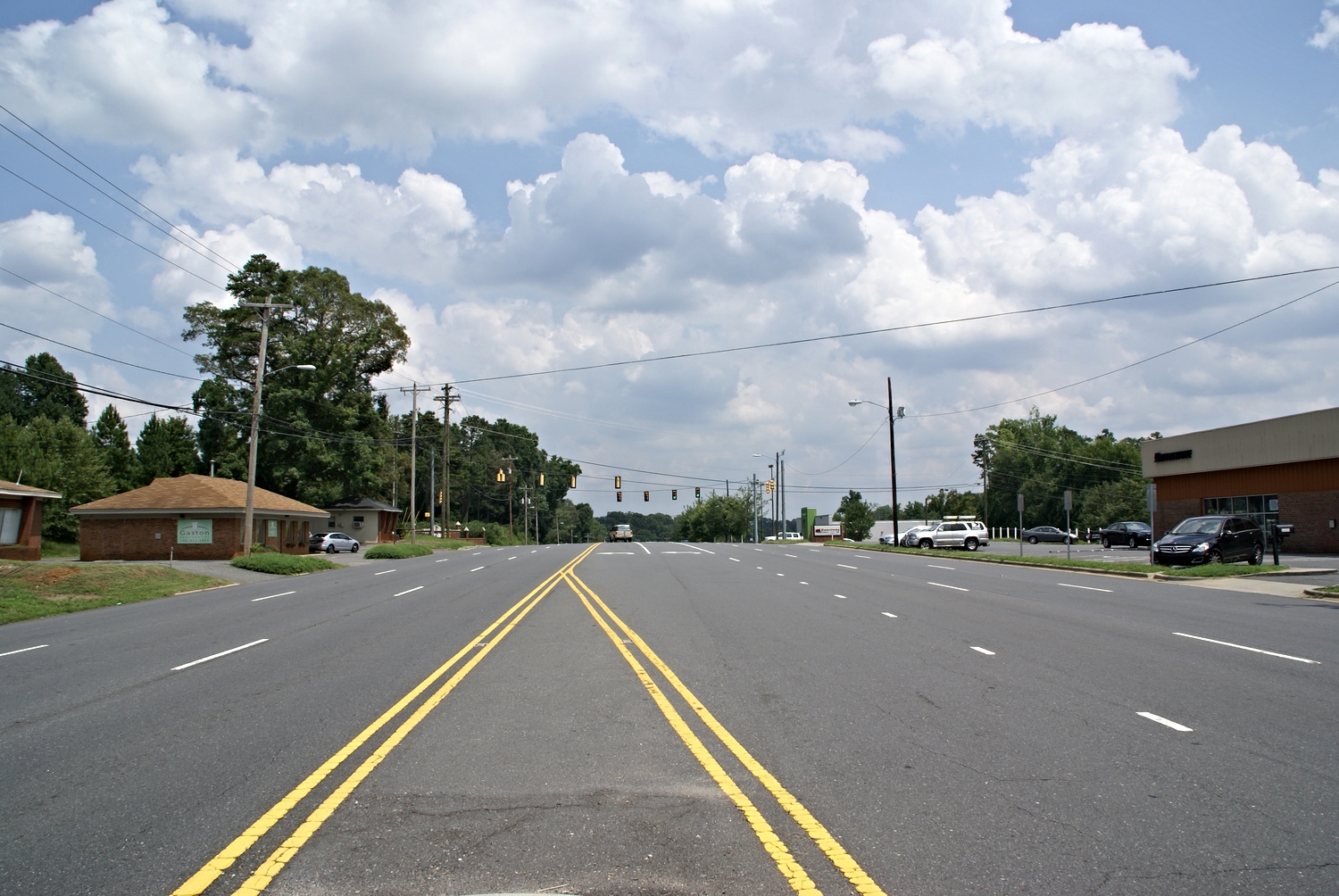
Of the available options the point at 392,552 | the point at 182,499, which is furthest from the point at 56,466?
the point at 392,552

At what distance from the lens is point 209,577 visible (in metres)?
30.9

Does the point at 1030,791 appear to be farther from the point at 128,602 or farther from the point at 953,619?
the point at 128,602

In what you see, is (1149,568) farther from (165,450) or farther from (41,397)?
(41,397)

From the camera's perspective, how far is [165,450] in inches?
2859

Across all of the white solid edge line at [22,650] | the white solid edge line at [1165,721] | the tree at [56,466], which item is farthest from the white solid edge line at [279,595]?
the tree at [56,466]

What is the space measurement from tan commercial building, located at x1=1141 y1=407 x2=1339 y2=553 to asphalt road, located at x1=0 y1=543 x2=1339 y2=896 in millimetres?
30738

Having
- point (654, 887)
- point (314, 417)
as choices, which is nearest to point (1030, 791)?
point (654, 887)

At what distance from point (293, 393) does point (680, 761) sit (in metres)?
61.8

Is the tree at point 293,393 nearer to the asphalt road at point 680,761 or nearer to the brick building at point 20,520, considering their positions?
the brick building at point 20,520

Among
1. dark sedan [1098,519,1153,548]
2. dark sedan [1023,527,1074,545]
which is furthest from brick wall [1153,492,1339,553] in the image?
dark sedan [1023,527,1074,545]

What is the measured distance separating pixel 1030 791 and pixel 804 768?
1478mm

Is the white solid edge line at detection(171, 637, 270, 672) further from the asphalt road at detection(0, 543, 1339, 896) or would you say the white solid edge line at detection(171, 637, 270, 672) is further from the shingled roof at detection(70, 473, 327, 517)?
the shingled roof at detection(70, 473, 327, 517)

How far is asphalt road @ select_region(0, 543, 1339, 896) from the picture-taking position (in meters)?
4.51

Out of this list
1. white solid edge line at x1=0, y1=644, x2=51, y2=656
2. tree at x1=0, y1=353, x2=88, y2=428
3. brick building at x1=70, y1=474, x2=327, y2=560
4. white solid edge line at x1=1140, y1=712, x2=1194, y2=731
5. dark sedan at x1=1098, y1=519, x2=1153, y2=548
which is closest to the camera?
white solid edge line at x1=1140, y1=712, x2=1194, y2=731
